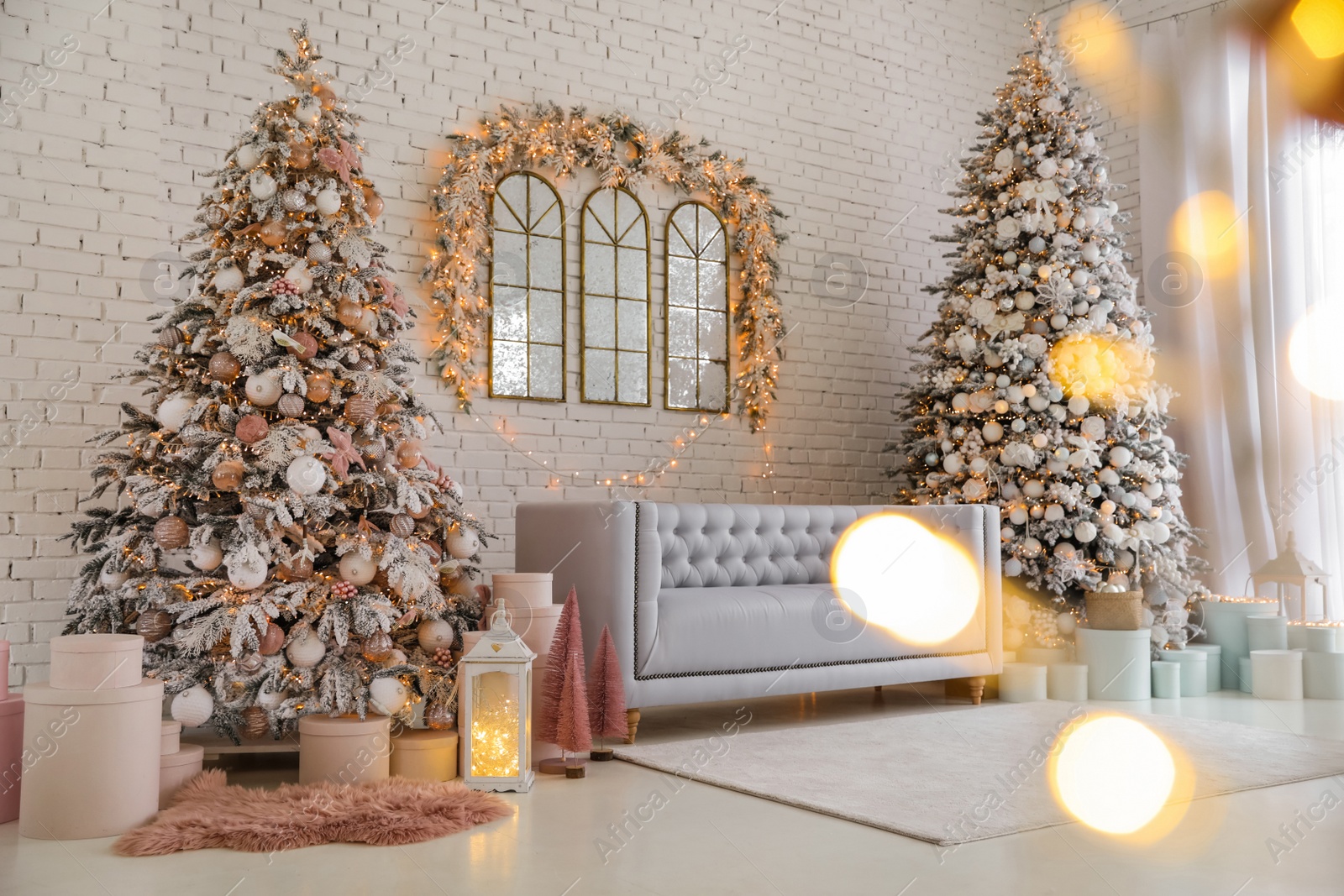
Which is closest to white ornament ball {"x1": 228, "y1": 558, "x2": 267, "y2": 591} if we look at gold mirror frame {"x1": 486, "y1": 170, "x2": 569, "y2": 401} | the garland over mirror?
the garland over mirror

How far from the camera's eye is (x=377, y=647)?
331cm

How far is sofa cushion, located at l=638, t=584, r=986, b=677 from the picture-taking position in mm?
3842

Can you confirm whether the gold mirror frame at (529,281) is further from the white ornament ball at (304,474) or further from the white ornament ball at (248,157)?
the white ornament ball at (304,474)

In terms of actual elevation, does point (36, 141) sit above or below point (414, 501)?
above

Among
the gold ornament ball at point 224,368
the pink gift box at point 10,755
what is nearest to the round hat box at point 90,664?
the pink gift box at point 10,755

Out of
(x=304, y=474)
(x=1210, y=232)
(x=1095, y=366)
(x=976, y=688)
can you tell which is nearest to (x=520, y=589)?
(x=304, y=474)

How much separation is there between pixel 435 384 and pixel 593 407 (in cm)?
82

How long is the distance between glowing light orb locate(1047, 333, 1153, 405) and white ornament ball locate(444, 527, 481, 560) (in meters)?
3.17

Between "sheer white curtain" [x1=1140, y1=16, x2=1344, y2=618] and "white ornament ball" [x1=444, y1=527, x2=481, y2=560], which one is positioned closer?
"white ornament ball" [x1=444, y1=527, x2=481, y2=560]

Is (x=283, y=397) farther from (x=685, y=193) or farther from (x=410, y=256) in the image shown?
(x=685, y=193)

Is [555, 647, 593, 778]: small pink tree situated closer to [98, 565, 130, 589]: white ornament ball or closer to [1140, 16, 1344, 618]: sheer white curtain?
[98, 565, 130, 589]: white ornament ball

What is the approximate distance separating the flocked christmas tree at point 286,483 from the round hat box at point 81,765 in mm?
537

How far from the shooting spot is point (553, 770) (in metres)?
3.34

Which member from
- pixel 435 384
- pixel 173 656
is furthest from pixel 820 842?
pixel 435 384
